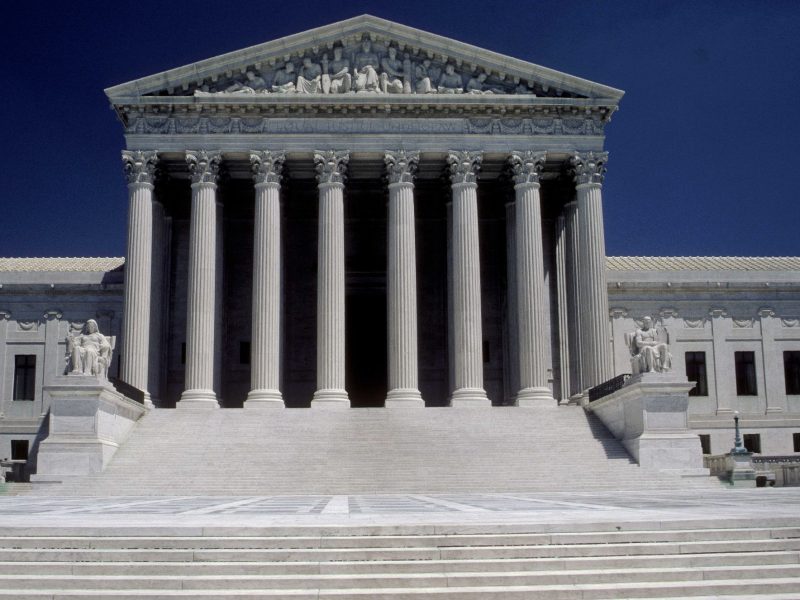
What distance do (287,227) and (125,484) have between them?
80.5ft

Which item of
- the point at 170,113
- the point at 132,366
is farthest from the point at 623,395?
the point at 170,113

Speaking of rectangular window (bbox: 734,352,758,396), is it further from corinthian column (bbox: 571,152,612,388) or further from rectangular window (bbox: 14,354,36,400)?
rectangular window (bbox: 14,354,36,400)

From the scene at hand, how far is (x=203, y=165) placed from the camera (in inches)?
1855

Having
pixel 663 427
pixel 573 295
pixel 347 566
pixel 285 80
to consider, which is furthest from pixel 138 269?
pixel 347 566

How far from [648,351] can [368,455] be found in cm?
1174

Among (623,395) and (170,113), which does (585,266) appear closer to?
(623,395)

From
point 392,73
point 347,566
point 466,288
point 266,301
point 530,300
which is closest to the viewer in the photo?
point 347,566

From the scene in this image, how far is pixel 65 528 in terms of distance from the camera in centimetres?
A: 1419

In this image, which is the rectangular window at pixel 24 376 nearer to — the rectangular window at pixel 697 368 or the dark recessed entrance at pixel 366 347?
the dark recessed entrance at pixel 366 347

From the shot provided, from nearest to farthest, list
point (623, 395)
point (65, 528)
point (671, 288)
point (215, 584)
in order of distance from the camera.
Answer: point (215, 584) → point (65, 528) → point (623, 395) → point (671, 288)

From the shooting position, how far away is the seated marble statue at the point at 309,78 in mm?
47688

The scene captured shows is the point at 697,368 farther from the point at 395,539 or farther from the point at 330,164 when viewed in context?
the point at 395,539

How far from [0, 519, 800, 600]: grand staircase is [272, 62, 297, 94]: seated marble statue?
36.2 metres

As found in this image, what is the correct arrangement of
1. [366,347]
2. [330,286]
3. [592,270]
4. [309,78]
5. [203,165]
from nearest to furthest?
[330,286] < [203,165] < [592,270] < [309,78] < [366,347]
